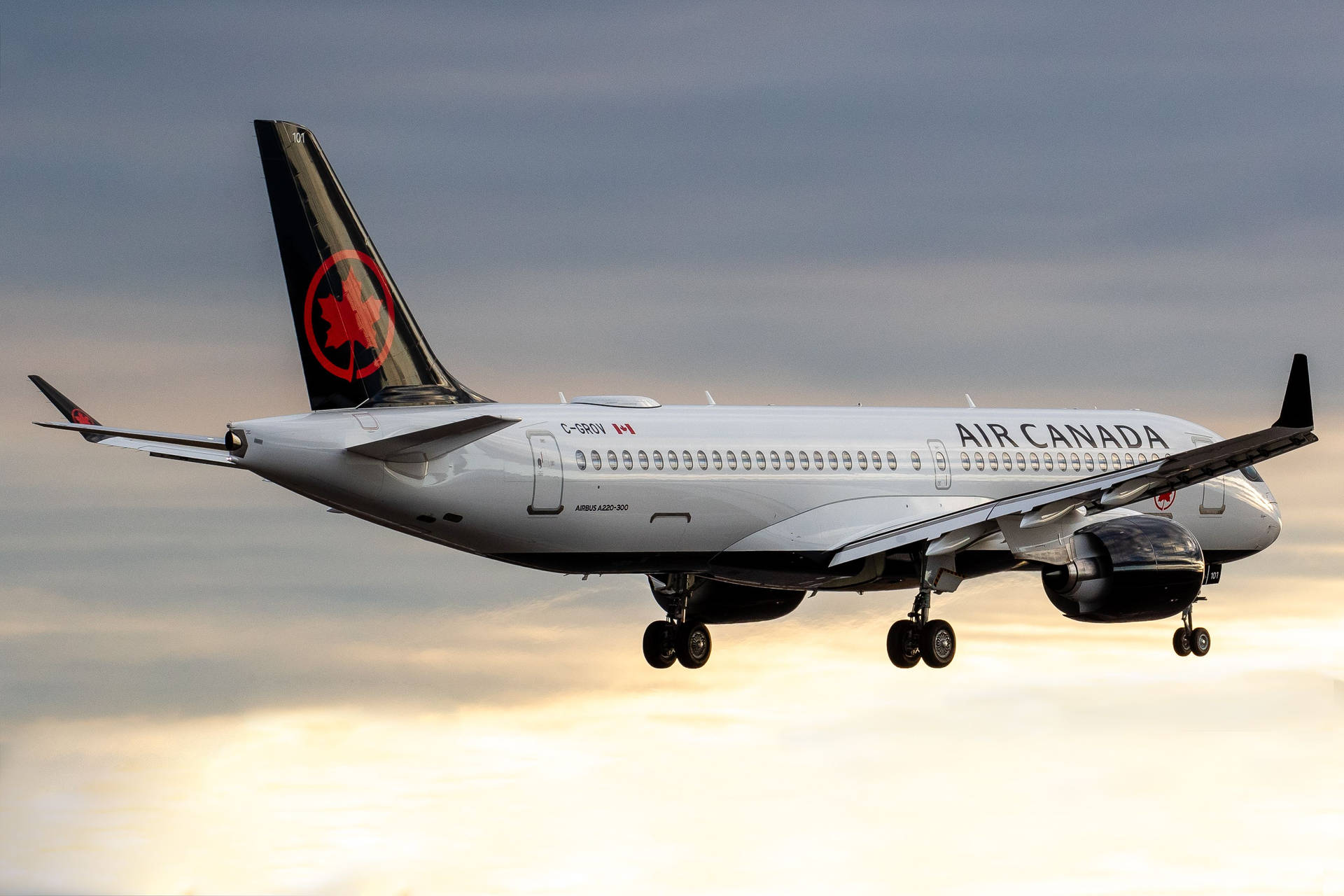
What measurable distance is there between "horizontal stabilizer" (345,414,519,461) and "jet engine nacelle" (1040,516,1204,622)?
1210 centimetres

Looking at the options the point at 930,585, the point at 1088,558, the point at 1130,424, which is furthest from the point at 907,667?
the point at 1130,424

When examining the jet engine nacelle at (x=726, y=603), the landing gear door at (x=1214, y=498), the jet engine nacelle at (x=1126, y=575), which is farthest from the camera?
the landing gear door at (x=1214, y=498)

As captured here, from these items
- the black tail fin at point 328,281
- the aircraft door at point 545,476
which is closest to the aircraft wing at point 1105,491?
the aircraft door at point 545,476

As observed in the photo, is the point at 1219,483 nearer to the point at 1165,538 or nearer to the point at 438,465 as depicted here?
the point at 1165,538

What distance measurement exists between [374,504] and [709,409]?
8681 millimetres

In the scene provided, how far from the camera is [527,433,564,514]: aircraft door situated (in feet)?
103

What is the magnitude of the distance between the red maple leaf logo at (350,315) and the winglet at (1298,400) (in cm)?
1628

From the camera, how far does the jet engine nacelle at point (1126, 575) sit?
3344 centimetres

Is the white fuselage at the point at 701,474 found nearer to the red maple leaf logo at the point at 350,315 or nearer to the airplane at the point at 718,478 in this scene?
the airplane at the point at 718,478

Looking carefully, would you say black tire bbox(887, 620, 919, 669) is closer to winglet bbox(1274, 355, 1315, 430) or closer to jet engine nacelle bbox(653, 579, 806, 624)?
jet engine nacelle bbox(653, 579, 806, 624)

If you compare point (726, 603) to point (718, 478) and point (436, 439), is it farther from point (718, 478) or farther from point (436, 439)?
point (436, 439)

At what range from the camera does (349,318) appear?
29.9 m

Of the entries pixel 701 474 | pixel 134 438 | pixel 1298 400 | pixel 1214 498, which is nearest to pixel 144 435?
pixel 134 438

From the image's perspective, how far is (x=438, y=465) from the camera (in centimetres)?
3017
